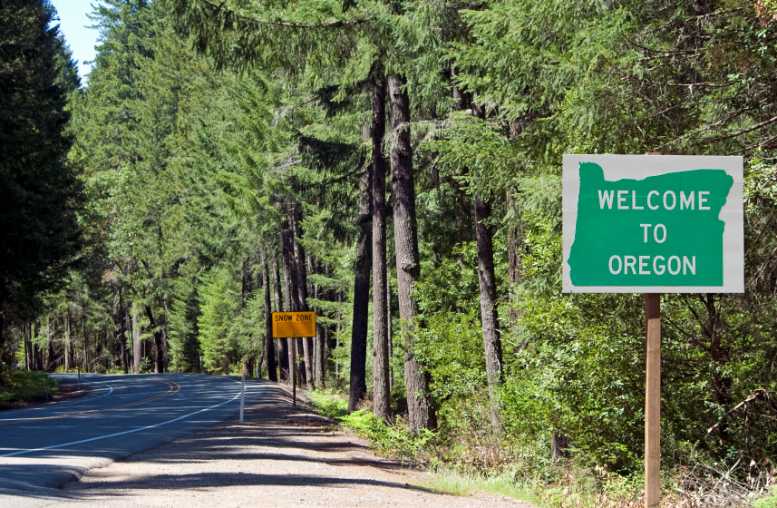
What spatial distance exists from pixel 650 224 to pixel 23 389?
35794 millimetres

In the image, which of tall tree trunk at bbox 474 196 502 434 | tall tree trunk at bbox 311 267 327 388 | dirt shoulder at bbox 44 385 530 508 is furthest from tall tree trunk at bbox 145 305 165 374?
tall tree trunk at bbox 474 196 502 434

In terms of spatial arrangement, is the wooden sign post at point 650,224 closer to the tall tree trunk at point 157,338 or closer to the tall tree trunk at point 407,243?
the tall tree trunk at point 407,243

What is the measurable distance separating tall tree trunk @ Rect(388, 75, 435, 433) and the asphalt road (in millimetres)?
4824

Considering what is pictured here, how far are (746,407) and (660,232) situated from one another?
6188mm

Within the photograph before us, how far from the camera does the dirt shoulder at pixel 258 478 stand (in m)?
11.3

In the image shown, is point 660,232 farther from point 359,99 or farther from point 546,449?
point 359,99

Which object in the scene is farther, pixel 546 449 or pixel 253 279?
pixel 253 279

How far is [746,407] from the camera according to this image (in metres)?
13.4

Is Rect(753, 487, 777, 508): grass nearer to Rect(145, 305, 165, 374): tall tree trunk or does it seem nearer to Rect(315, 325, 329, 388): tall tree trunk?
Rect(315, 325, 329, 388): tall tree trunk

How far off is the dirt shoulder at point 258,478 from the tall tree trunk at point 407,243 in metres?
3.57

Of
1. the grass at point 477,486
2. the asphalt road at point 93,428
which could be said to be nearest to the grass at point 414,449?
the grass at point 477,486

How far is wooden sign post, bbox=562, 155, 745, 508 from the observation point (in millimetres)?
8016

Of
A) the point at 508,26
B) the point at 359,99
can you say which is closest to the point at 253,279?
the point at 359,99

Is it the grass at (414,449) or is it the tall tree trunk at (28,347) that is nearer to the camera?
the grass at (414,449)
